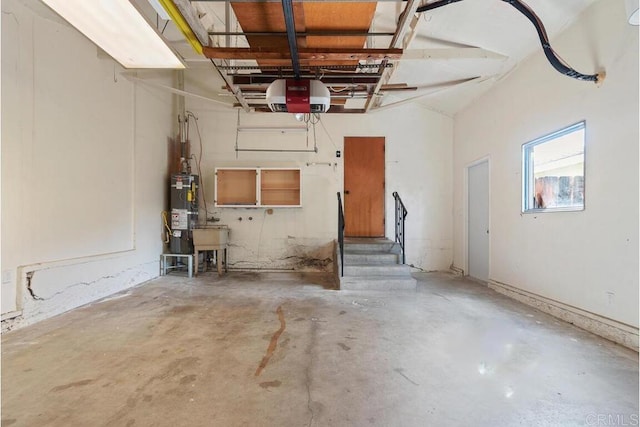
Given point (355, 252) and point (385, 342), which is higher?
point (355, 252)

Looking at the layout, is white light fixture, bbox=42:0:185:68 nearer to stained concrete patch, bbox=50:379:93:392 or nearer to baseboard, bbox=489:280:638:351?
stained concrete patch, bbox=50:379:93:392

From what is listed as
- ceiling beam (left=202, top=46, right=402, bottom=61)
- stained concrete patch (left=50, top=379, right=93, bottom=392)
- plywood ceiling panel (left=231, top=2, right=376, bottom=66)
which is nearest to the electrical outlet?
stained concrete patch (left=50, top=379, right=93, bottom=392)

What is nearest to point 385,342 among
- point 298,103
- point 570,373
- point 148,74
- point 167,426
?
point 570,373

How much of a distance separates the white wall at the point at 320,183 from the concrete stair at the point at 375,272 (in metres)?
1.22

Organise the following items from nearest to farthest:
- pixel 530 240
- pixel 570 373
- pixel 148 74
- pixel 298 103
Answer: pixel 570 373
pixel 298 103
pixel 530 240
pixel 148 74

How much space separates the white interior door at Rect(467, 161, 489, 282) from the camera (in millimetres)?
5035

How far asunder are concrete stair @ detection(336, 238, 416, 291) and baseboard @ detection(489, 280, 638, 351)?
1.45 meters

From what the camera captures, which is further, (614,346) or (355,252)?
(355,252)

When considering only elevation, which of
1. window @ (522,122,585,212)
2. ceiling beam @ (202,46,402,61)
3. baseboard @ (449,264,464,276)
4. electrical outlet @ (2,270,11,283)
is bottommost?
baseboard @ (449,264,464,276)

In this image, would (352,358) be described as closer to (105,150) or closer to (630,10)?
(630,10)

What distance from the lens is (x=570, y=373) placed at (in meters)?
2.14

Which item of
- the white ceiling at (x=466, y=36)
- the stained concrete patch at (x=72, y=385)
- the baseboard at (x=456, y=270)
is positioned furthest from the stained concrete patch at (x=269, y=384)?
the baseboard at (x=456, y=270)

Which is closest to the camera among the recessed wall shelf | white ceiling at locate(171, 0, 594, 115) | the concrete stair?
white ceiling at locate(171, 0, 594, 115)

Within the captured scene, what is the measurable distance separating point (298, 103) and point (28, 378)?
303cm
